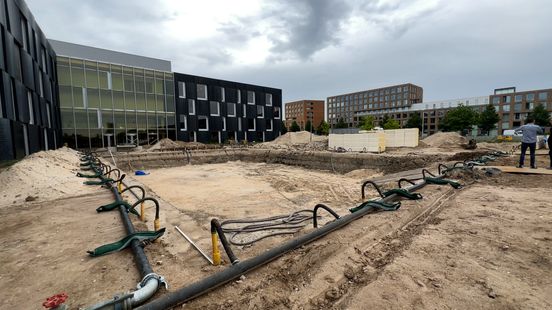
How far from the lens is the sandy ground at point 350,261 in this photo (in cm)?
225

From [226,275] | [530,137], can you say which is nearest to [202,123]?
[530,137]

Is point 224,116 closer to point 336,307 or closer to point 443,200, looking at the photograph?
point 443,200

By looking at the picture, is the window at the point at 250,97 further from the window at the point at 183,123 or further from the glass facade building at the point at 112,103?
the glass facade building at the point at 112,103

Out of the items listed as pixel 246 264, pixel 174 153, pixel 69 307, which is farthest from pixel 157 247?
pixel 174 153

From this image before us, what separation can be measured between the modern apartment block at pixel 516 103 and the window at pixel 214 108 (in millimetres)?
76632

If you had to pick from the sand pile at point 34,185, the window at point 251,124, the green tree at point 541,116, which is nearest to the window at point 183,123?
the window at point 251,124

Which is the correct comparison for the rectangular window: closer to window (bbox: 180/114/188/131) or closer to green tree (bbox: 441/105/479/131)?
window (bbox: 180/114/188/131)

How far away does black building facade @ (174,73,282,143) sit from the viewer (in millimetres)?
32406

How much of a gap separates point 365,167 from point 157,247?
1751 centimetres

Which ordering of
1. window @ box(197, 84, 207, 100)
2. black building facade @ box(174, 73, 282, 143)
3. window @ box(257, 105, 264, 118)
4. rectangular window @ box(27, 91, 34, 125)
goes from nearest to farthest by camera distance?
rectangular window @ box(27, 91, 34, 125) → black building facade @ box(174, 73, 282, 143) → window @ box(197, 84, 207, 100) → window @ box(257, 105, 264, 118)

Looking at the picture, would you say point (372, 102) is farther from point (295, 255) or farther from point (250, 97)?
point (295, 255)

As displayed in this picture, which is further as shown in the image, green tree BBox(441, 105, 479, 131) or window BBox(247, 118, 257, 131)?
green tree BBox(441, 105, 479, 131)

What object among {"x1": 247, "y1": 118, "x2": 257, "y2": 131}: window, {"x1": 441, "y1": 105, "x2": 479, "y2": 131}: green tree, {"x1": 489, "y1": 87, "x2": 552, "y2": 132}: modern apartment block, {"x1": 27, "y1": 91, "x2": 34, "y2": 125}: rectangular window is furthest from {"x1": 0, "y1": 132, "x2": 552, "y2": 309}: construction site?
{"x1": 489, "y1": 87, "x2": 552, "y2": 132}: modern apartment block

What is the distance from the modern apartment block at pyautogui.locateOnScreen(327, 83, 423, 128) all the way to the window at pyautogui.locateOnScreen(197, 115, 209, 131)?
84.0 m
